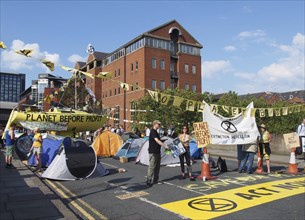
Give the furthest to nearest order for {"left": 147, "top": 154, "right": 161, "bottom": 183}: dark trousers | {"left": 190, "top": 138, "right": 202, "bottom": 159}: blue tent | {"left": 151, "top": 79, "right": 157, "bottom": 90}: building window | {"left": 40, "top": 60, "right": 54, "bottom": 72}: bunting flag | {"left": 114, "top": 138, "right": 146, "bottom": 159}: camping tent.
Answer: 1. {"left": 151, "top": 79, "right": 157, "bottom": 90}: building window
2. {"left": 190, "top": 138, "right": 202, "bottom": 159}: blue tent
3. {"left": 114, "top": 138, "right": 146, "bottom": 159}: camping tent
4. {"left": 40, "top": 60, "right": 54, "bottom": 72}: bunting flag
5. {"left": 147, "top": 154, "right": 161, "bottom": 183}: dark trousers

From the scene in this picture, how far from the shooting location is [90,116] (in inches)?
740

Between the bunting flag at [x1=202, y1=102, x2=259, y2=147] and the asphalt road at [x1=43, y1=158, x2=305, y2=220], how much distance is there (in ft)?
4.16

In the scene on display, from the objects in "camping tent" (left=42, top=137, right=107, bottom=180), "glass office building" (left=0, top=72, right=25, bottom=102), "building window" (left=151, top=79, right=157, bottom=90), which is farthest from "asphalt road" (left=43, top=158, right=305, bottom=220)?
"glass office building" (left=0, top=72, right=25, bottom=102)

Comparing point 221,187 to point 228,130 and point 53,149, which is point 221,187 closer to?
point 228,130

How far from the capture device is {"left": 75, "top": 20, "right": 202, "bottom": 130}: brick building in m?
56.1

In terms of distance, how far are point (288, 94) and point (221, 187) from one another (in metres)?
102

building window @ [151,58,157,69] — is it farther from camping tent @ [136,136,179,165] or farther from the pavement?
the pavement

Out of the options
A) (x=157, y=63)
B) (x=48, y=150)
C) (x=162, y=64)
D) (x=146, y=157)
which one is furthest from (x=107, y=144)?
(x=162, y=64)

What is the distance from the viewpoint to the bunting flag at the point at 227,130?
1193cm

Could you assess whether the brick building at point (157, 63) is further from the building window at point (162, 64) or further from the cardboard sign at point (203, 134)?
the cardboard sign at point (203, 134)

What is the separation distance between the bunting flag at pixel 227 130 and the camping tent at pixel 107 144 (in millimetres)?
7848

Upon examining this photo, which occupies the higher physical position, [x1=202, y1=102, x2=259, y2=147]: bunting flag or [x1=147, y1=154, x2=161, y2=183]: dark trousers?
[x1=202, y1=102, x2=259, y2=147]: bunting flag

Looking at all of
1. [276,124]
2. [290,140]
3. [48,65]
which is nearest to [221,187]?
[290,140]

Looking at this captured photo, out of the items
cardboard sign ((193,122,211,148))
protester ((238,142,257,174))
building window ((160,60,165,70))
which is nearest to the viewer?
cardboard sign ((193,122,211,148))
